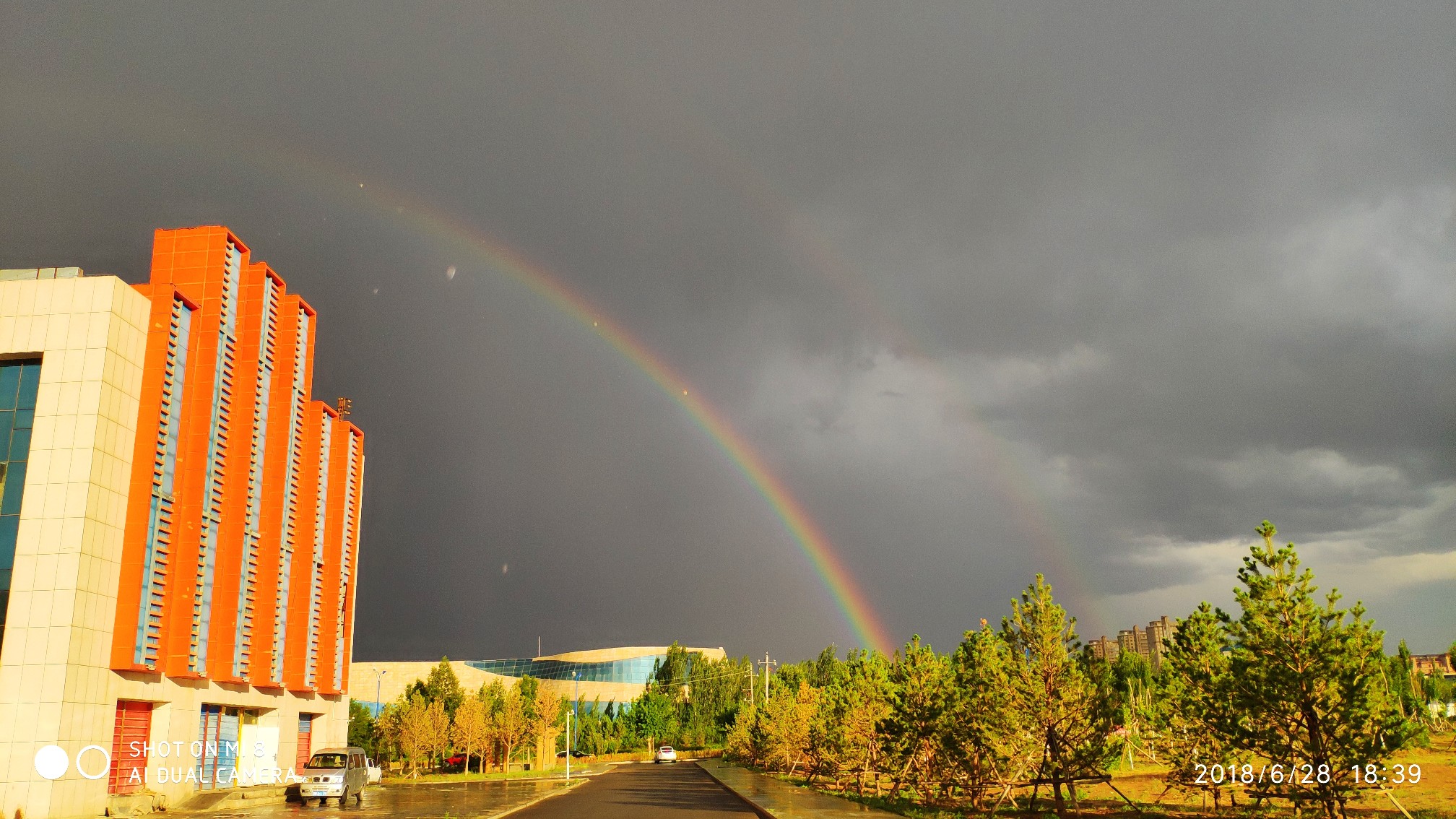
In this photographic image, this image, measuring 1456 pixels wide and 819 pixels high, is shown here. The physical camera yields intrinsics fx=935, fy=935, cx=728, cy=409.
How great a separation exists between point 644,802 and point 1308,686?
25.3 metres

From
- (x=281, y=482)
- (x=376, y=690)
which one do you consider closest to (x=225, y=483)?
(x=281, y=482)

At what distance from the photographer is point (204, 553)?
1705 inches

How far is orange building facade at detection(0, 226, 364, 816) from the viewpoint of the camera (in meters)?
35.6

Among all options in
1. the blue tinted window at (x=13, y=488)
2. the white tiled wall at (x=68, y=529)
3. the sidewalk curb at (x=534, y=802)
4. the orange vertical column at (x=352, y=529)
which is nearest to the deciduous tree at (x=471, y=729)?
the orange vertical column at (x=352, y=529)

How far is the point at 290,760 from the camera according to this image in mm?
52594

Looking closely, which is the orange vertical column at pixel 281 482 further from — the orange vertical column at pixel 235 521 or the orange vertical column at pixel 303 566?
the orange vertical column at pixel 235 521

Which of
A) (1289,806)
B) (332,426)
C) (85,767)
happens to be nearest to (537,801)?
(85,767)

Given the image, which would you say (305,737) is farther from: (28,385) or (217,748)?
(28,385)

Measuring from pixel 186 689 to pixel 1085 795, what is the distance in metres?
39.2

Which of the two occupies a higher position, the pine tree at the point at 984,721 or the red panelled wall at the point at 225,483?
the red panelled wall at the point at 225,483

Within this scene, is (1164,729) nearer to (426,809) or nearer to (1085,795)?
(1085,795)

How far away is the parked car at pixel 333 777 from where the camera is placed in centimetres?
4134

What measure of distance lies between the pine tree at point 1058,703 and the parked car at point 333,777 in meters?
30.6

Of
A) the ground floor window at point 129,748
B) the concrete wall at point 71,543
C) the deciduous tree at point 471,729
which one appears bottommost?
the deciduous tree at point 471,729
